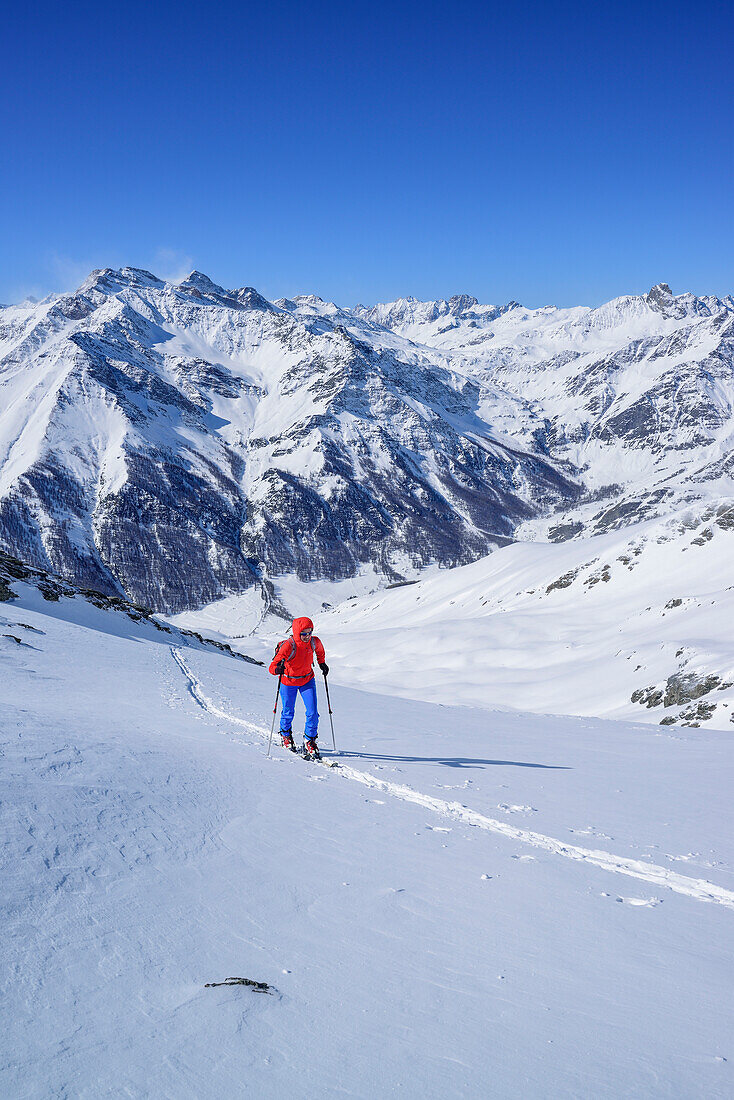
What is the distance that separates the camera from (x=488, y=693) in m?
37.2

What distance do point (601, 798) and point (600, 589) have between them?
50.2 metres

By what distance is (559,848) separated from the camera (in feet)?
22.0

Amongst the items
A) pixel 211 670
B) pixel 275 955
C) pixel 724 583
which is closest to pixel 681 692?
pixel 211 670

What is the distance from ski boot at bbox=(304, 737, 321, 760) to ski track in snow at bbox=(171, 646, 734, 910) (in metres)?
0.99

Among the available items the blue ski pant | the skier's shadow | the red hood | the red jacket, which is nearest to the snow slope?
the skier's shadow

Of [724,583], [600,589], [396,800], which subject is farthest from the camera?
[600,589]

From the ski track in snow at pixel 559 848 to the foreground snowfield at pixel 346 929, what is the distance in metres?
0.04

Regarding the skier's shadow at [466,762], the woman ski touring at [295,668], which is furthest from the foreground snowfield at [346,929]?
the woman ski touring at [295,668]

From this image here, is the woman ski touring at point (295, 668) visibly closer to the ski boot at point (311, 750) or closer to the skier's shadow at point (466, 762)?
the ski boot at point (311, 750)

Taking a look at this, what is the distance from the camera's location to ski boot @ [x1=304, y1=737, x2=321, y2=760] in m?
11.3

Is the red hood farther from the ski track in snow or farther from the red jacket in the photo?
the ski track in snow

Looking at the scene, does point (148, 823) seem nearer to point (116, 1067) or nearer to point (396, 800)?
point (116, 1067)

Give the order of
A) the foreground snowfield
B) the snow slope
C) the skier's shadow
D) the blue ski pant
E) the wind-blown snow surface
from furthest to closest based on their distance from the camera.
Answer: the snow slope
the wind-blown snow surface
the blue ski pant
the skier's shadow
the foreground snowfield

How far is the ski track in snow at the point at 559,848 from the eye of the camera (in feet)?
→ 18.9
